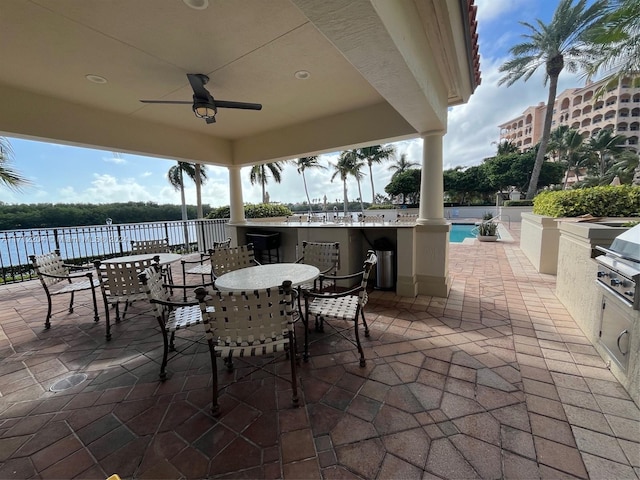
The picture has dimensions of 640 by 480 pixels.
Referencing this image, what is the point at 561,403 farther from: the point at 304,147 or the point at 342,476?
the point at 304,147

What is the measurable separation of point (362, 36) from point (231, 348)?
2138mm

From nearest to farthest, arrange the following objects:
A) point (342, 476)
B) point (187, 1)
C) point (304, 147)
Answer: point (342, 476)
point (187, 1)
point (304, 147)

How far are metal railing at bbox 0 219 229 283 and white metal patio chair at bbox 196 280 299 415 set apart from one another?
17.7 ft

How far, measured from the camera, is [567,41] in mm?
10289

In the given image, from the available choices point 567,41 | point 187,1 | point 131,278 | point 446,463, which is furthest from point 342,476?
point 567,41

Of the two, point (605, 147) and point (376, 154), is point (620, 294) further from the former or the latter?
point (605, 147)

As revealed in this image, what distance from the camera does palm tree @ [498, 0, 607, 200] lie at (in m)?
9.44

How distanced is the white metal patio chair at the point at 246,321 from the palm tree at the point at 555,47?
14175 millimetres

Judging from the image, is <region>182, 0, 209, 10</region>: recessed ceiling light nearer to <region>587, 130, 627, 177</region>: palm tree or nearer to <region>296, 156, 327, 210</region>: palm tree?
<region>296, 156, 327, 210</region>: palm tree

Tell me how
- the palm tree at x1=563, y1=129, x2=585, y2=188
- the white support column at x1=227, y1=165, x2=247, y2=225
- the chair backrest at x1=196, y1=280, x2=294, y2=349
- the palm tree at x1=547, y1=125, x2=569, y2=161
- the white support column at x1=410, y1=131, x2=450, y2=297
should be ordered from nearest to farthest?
the chair backrest at x1=196, y1=280, x2=294, y2=349
the white support column at x1=410, y1=131, x2=450, y2=297
the white support column at x1=227, y1=165, x2=247, y2=225
the palm tree at x1=563, y1=129, x2=585, y2=188
the palm tree at x1=547, y1=125, x2=569, y2=161

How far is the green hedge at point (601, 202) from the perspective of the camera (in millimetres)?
4270

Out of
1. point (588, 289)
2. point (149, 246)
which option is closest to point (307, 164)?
point (149, 246)

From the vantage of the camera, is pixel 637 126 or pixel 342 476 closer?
pixel 342 476

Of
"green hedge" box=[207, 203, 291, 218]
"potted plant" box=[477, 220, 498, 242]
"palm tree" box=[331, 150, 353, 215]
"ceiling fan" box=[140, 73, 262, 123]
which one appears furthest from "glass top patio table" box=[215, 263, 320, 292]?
"palm tree" box=[331, 150, 353, 215]
